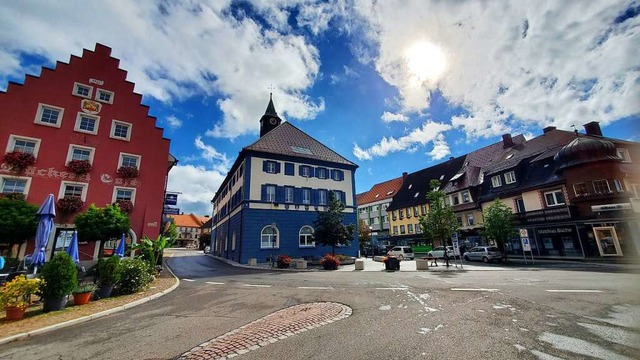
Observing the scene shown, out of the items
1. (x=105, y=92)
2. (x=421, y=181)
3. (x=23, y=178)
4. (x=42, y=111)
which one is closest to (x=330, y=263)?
(x=23, y=178)

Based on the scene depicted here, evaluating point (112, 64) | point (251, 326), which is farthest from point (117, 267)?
point (112, 64)

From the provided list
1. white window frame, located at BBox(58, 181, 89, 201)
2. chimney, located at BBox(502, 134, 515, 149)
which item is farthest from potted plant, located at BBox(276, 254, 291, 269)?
chimney, located at BBox(502, 134, 515, 149)

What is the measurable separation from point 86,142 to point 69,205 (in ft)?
16.2

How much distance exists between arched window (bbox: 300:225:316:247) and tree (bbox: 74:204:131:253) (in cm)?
1562

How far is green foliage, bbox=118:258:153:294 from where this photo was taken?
11039mm

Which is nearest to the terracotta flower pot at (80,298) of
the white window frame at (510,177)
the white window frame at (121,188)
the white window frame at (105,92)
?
the white window frame at (121,188)

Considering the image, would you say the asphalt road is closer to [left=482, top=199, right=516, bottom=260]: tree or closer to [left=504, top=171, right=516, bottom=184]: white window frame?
[left=482, top=199, right=516, bottom=260]: tree

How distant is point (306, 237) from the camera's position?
94.1 ft

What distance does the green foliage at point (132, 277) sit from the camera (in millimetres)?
11039

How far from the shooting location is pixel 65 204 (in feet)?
57.6

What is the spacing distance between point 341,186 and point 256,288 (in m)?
21.1

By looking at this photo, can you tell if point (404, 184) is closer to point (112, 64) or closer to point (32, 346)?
point (112, 64)

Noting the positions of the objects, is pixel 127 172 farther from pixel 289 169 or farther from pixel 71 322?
pixel 71 322

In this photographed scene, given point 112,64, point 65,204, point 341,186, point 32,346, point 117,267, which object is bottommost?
point 32,346
